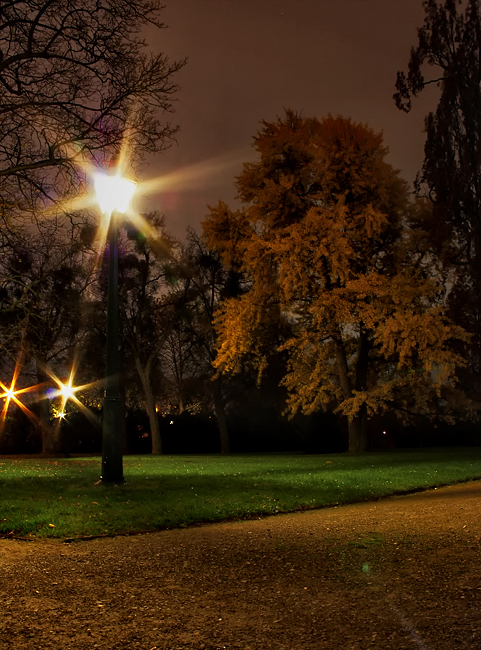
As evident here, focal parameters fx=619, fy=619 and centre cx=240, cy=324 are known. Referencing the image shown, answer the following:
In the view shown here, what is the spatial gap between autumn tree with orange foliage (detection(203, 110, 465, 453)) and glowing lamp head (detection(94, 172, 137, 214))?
37.9 feet

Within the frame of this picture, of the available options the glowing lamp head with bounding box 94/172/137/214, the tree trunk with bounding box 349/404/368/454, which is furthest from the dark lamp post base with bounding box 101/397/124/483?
the tree trunk with bounding box 349/404/368/454

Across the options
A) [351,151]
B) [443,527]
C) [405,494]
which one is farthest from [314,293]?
[443,527]

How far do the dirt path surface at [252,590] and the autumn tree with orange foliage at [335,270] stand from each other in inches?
607

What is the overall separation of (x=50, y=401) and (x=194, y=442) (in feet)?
30.0

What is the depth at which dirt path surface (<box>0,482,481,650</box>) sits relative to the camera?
3.69 metres

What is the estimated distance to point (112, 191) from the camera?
11820mm

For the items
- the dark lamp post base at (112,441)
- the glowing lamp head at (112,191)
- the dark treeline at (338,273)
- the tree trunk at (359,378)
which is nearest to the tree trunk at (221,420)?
the dark treeline at (338,273)

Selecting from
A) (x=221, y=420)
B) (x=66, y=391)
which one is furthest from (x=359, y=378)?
(x=66, y=391)

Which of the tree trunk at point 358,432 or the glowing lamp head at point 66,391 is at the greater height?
the glowing lamp head at point 66,391

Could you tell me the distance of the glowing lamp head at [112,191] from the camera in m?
11.8

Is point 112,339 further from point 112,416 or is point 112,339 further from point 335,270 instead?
point 335,270

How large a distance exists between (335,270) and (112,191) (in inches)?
490

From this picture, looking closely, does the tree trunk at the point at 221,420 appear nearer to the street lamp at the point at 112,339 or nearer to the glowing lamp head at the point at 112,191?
the street lamp at the point at 112,339

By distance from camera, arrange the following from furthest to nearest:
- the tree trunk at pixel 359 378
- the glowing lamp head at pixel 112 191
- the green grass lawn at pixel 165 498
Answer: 1. the tree trunk at pixel 359 378
2. the glowing lamp head at pixel 112 191
3. the green grass lawn at pixel 165 498
